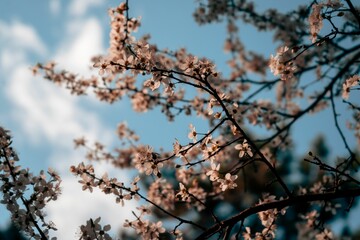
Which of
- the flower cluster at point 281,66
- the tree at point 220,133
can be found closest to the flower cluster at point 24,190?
the tree at point 220,133

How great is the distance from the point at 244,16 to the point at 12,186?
6.59 m

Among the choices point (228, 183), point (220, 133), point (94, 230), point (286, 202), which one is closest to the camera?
point (286, 202)

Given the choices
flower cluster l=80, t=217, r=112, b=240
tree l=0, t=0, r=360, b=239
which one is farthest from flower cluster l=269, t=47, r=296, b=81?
flower cluster l=80, t=217, r=112, b=240

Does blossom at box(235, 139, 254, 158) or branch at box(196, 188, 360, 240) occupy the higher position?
blossom at box(235, 139, 254, 158)

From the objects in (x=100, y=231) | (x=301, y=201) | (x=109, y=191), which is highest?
(x=109, y=191)

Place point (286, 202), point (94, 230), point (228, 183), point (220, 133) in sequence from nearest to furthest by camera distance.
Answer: point (286, 202) → point (94, 230) → point (228, 183) → point (220, 133)

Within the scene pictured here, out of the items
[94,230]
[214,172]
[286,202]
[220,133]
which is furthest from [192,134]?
[220,133]

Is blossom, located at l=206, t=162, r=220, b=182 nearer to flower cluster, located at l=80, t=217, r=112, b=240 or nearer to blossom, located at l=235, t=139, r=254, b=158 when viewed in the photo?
blossom, located at l=235, t=139, r=254, b=158

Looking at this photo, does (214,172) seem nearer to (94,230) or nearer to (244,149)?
(244,149)

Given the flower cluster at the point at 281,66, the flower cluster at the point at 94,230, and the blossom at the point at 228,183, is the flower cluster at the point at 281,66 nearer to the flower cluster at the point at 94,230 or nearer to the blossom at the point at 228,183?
the blossom at the point at 228,183

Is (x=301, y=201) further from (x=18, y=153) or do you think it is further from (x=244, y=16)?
(x=244, y=16)

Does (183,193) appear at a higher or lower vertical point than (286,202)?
higher

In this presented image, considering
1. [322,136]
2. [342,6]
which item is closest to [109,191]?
[342,6]

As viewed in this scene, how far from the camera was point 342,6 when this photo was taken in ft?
9.96
